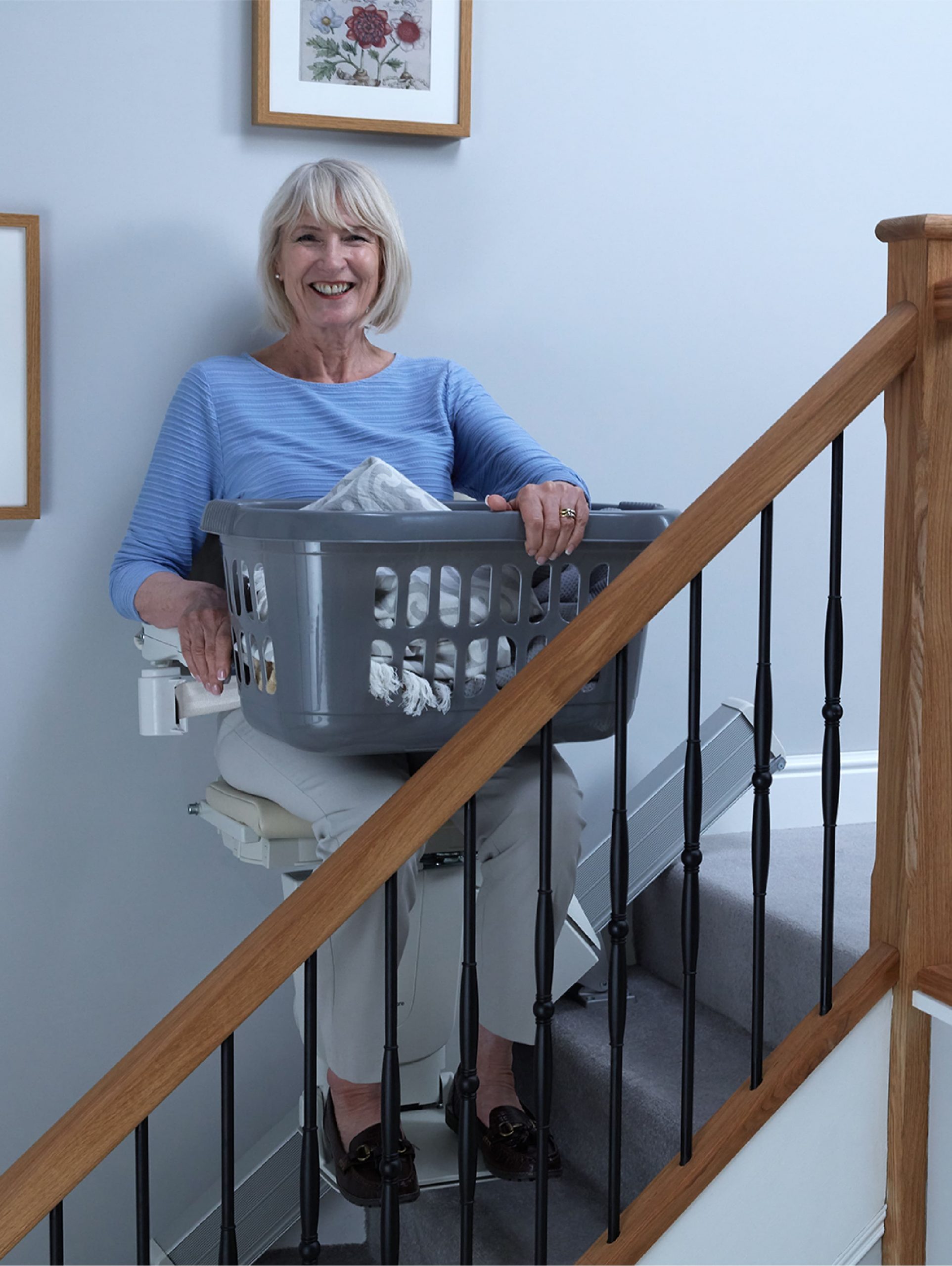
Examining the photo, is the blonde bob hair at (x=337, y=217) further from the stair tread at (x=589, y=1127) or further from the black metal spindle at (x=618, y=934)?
the stair tread at (x=589, y=1127)

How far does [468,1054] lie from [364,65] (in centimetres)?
170

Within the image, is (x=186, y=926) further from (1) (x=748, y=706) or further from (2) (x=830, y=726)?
(2) (x=830, y=726)

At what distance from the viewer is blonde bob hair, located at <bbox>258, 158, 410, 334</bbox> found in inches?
80.0

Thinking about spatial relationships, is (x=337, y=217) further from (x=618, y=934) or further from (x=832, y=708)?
(x=618, y=934)

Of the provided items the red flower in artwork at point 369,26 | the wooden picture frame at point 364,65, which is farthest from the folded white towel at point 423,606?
the red flower in artwork at point 369,26

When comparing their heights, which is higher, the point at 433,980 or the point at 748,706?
the point at 748,706

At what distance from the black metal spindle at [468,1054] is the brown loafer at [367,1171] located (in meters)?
0.27

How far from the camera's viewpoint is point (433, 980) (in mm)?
1885

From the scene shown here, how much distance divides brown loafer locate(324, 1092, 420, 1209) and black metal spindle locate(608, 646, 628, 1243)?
0.33 meters

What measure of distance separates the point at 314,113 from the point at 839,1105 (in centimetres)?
178

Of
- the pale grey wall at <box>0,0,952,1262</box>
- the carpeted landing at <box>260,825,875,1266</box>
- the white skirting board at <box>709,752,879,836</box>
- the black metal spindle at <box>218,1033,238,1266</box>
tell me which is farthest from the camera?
the white skirting board at <box>709,752,879,836</box>

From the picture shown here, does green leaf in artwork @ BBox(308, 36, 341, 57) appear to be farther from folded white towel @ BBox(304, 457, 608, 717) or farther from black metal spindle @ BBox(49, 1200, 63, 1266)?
black metal spindle @ BBox(49, 1200, 63, 1266)

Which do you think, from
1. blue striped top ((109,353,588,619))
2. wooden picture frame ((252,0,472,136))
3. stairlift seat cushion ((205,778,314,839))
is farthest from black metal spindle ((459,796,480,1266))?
wooden picture frame ((252,0,472,136))

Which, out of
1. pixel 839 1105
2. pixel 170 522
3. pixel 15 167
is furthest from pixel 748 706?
pixel 15 167
